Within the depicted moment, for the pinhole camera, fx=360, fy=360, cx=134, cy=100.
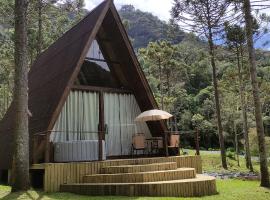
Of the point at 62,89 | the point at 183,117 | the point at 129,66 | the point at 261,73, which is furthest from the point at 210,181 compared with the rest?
the point at 261,73

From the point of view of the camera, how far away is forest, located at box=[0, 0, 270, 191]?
70.5 ft

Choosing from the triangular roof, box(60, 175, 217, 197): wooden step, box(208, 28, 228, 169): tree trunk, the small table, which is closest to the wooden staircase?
box(60, 175, 217, 197): wooden step

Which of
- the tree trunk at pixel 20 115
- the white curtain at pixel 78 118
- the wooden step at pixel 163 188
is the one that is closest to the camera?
the wooden step at pixel 163 188

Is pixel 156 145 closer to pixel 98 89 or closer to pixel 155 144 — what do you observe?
pixel 155 144

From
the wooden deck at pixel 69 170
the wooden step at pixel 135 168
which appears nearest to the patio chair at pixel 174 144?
the wooden deck at pixel 69 170

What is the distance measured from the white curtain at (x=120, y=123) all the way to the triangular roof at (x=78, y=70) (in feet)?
1.33

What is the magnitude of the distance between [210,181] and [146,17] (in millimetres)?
104879

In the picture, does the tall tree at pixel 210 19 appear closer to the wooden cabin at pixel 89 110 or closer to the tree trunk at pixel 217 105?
the tree trunk at pixel 217 105

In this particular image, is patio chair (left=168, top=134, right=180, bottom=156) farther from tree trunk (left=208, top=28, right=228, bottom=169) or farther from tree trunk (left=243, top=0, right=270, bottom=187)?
tree trunk (left=208, top=28, right=228, bottom=169)

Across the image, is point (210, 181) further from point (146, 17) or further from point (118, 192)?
point (146, 17)

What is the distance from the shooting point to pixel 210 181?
30.0 ft

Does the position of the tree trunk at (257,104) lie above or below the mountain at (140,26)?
below

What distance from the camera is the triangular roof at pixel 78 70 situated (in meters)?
12.1

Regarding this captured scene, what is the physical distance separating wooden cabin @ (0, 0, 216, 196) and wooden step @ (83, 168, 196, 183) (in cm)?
6
